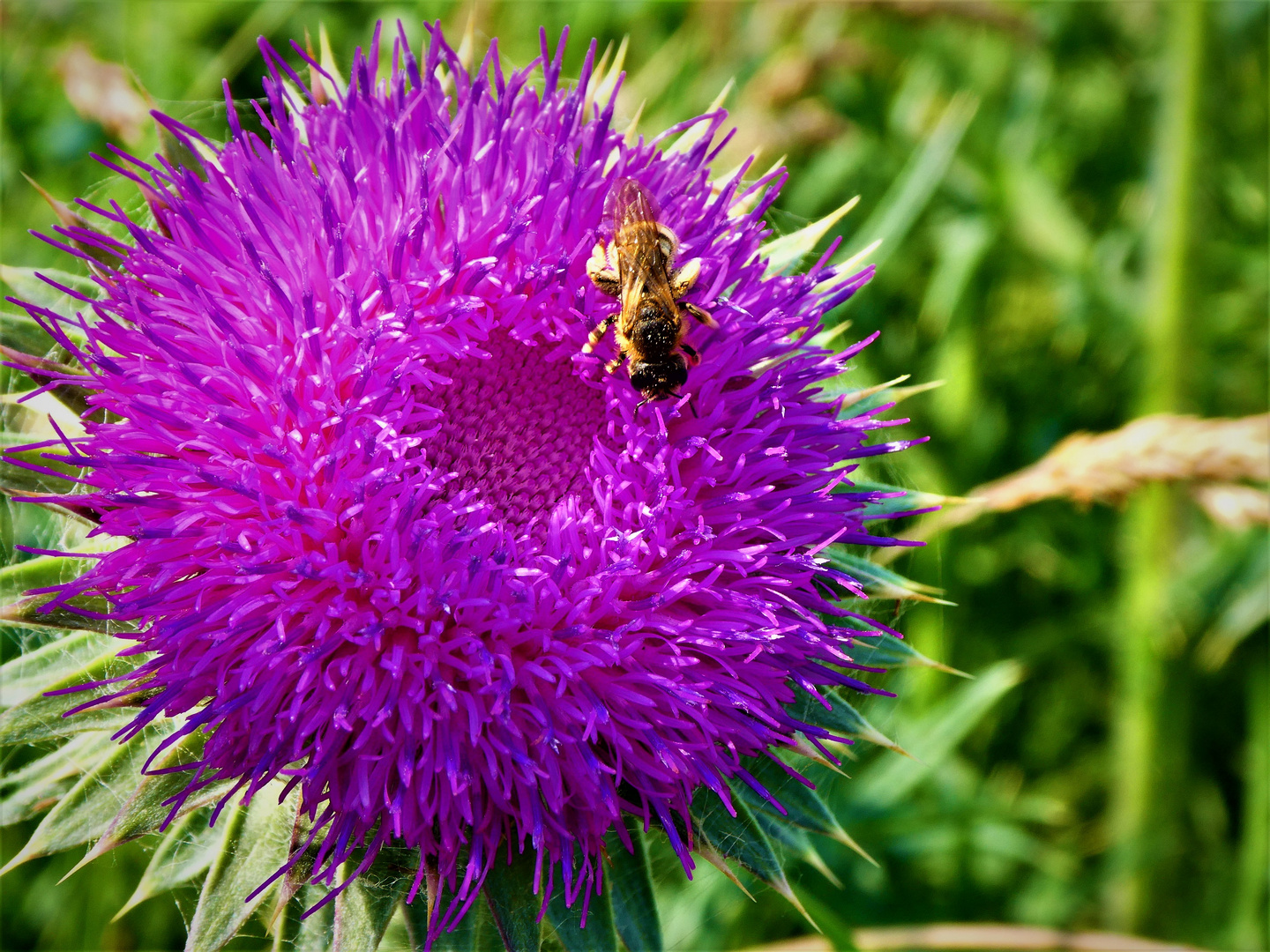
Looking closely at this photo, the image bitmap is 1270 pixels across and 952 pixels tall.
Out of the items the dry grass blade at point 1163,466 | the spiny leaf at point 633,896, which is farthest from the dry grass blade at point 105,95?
the dry grass blade at point 1163,466

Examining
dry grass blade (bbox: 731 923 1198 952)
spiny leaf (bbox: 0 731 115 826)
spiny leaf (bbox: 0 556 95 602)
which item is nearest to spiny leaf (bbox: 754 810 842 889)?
dry grass blade (bbox: 731 923 1198 952)

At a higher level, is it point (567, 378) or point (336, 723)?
point (567, 378)

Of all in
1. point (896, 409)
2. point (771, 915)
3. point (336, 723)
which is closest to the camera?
point (336, 723)

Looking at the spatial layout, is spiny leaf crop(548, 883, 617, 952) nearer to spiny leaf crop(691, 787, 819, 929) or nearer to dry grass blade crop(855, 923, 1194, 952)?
spiny leaf crop(691, 787, 819, 929)

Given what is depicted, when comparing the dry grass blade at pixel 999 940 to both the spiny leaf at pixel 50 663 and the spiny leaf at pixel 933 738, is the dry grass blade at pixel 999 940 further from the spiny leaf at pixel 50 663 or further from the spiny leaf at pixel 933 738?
the spiny leaf at pixel 50 663

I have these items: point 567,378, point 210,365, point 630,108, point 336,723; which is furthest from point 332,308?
point 630,108

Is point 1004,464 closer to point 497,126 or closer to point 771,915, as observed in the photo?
point 771,915

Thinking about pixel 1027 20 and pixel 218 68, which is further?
pixel 1027 20
